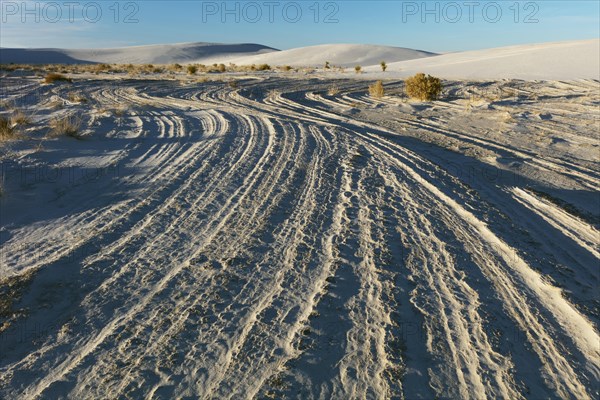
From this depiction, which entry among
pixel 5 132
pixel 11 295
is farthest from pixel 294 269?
pixel 5 132

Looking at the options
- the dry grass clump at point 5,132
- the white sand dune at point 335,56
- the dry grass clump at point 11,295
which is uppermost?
the white sand dune at point 335,56

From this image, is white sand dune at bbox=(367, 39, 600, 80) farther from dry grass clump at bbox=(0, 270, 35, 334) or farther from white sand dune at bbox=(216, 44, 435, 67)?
white sand dune at bbox=(216, 44, 435, 67)

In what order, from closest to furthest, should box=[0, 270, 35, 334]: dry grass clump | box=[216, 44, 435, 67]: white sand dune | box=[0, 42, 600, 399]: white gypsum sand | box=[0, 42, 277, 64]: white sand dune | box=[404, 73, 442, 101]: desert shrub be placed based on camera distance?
box=[0, 42, 600, 399]: white gypsum sand, box=[0, 270, 35, 334]: dry grass clump, box=[404, 73, 442, 101]: desert shrub, box=[216, 44, 435, 67]: white sand dune, box=[0, 42, 277, 64]: white sand dune

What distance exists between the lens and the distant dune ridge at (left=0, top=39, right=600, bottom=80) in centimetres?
3191

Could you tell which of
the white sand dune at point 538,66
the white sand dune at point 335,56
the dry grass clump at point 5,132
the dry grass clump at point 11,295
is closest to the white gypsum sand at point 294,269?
the dry grass clump at point 11,295

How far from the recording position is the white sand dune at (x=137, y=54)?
92.7 metres

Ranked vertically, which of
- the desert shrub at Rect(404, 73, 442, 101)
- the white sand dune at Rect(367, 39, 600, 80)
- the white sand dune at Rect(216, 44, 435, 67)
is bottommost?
the desert shrub at Rect(404, 73, 442, 101)

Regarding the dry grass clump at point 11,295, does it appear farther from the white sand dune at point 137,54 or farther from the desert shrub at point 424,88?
the white sand dune at point 137,54

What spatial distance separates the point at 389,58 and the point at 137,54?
6653cm

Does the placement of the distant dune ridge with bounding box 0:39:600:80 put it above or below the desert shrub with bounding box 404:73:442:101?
above

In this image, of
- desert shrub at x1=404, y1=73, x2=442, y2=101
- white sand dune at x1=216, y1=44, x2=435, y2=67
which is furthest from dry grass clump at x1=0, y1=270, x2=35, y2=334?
white sand dune at x1=216, y1=44, x2=435, y2=67

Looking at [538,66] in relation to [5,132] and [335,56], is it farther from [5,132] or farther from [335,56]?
[335,56]

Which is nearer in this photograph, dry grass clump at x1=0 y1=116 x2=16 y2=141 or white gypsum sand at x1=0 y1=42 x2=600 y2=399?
white gypsum sand at x1=0 y1=42 x2=600 y2=399

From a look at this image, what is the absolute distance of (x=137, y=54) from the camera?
11462 cm
